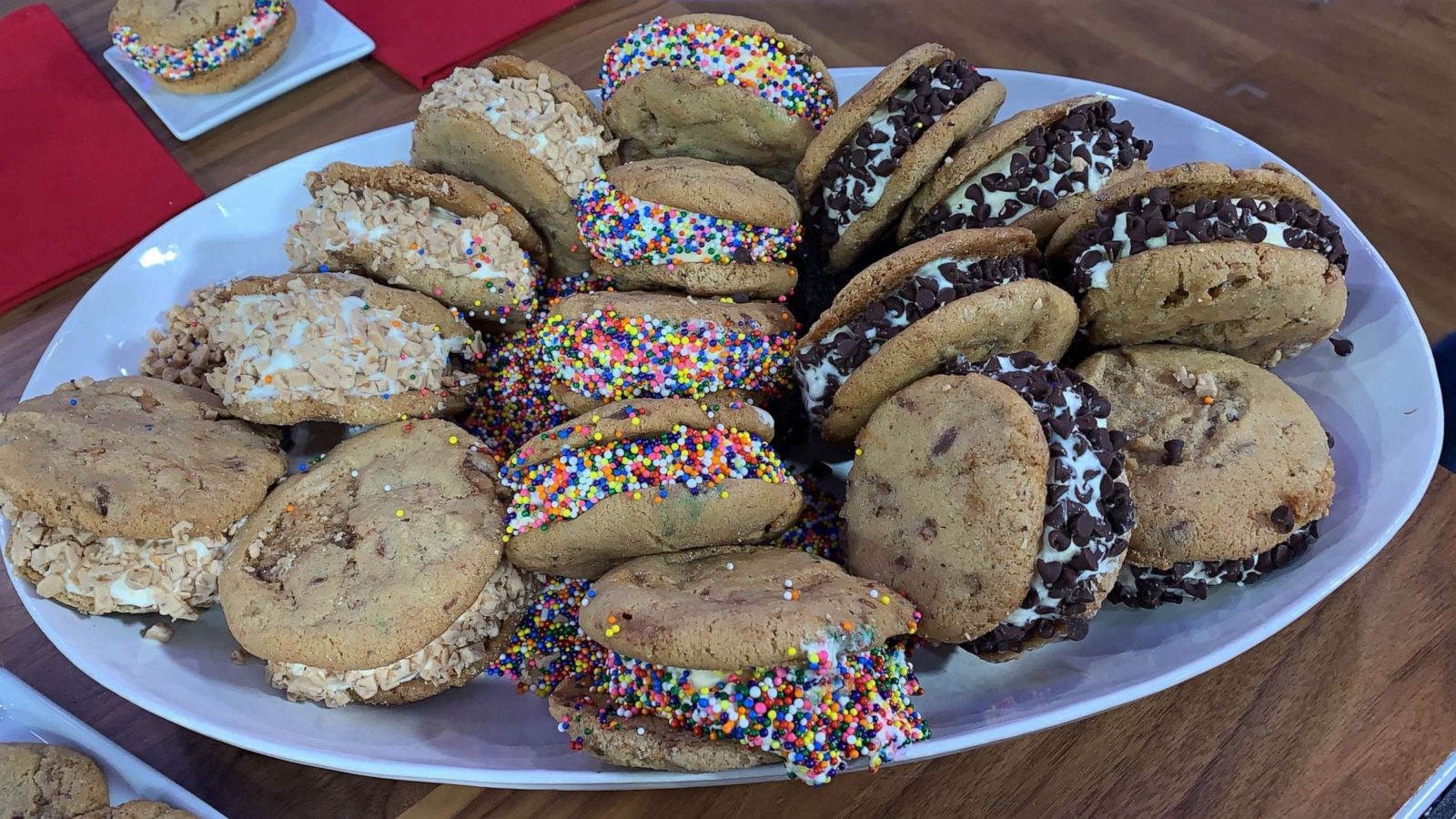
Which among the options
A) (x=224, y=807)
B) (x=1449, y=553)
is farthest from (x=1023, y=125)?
(x=224, y=807)

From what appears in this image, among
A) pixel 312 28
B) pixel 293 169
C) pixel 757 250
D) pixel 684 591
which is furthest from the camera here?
pixel 312 28

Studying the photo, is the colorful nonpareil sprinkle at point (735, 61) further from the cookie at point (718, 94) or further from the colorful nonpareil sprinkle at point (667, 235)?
the colorful nonpareil sprinkle at point (667, 235)

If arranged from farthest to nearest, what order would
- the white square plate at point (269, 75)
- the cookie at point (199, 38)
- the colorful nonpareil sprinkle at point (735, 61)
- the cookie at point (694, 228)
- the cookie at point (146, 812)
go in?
the white square plate at point (269, 75) → the cookie at point (199, 38) → the colorful nonpareil sprinkle at point (735, 61) → the cookie at point (694, 228) → the cookie at point (146, 812)

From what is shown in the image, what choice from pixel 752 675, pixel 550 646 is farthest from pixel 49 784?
pixel 752 675

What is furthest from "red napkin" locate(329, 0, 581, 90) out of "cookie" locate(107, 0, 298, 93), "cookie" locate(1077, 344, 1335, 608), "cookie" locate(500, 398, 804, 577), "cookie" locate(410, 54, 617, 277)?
"cookie" locate(1077, 344, 1335, 608)

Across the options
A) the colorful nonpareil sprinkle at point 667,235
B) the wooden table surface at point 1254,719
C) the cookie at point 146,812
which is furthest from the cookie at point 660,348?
the cookie at point 146,812

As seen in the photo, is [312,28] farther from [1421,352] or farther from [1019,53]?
[1421,352]

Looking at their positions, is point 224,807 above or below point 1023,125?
below

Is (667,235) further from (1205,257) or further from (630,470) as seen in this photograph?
(1205,257)
